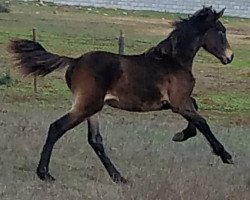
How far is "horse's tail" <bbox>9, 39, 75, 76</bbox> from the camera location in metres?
10.7

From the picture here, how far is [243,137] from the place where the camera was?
1509 cm

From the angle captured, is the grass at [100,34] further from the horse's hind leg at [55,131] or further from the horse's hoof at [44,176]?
the horse's hoof at [44,176]

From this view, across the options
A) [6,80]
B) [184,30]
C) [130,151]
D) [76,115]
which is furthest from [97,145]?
[6,80]

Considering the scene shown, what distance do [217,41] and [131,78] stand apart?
1.26 m

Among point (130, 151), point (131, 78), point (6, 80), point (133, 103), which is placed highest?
point (131, 78)

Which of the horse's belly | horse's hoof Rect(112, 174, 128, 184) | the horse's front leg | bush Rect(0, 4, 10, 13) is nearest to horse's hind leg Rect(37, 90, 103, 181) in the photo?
the horse's belly

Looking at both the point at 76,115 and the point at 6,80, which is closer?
the point at 76,115

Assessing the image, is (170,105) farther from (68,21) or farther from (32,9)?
(32,9)

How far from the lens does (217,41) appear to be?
10953mm

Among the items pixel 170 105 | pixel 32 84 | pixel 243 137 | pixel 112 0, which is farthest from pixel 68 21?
pixel 170 105

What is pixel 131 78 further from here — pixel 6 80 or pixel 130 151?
pixel 6 80

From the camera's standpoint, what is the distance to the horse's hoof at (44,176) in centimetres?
982

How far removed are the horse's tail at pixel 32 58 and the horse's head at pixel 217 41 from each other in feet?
5.92

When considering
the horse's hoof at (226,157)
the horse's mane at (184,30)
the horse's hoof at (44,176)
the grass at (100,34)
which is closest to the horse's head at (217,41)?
the horse's mane at (184,30)
